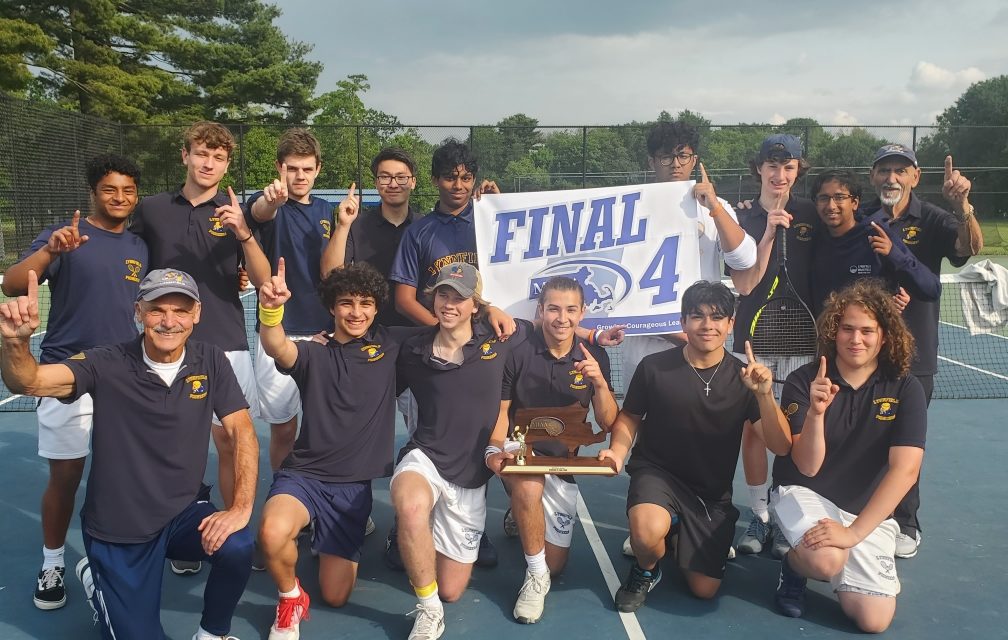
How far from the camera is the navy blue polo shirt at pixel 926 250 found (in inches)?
180

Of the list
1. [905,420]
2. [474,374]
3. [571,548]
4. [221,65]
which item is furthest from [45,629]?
[221,65]

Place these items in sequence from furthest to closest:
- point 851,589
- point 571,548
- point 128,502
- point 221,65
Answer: point 221,65 < point 571,548 < point 851,589 < point 128,502

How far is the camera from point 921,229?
15.4 ft

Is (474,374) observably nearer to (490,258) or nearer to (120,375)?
(490,258)

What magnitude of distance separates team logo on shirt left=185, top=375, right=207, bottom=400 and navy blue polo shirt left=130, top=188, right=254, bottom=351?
93cm

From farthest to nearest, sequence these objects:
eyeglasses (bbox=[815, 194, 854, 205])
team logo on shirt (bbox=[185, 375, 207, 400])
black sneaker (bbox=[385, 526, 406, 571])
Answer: eyeglasses (bbox=[815, 194, 854, 205]) → black sneaker (bbox=[385, 526, 406, 571]) → team logo on shirt (bbox=[185, 375, 207, 400])

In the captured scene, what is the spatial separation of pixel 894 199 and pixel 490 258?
99.4 inches

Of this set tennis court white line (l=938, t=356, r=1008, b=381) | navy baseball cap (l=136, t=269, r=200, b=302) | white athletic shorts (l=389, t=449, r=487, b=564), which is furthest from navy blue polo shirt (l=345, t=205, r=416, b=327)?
tennis court white line (l=938, t=356, r=1008, b=381)

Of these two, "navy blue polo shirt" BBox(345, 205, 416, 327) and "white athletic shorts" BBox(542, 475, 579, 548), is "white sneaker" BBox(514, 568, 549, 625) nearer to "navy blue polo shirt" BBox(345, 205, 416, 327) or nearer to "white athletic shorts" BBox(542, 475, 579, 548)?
"white athletic shorts" BBox(542, 475, 579, 548)

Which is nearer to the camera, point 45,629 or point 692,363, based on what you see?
point 45,629

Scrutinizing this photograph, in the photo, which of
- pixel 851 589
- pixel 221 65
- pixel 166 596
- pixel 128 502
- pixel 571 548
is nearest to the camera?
Answer: pixel 128 502

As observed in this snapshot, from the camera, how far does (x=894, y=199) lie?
457 centimetres

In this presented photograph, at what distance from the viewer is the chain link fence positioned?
58.1 feet

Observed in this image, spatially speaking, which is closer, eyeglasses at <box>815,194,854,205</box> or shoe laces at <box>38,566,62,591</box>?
shoe laces at <box>38,566,62,591</box>
